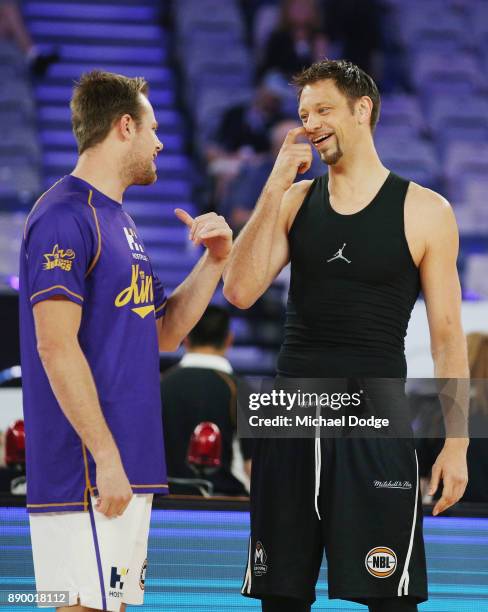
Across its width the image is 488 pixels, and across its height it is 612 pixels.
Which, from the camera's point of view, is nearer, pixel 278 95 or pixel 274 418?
pixel 274 418

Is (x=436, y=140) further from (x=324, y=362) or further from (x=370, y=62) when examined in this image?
(x=324, y=362)

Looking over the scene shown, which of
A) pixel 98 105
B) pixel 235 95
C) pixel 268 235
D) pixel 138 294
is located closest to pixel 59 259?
pixel 138 294

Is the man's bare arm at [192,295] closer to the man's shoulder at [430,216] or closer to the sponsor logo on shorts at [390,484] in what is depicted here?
the man's shoulder at [430,216]

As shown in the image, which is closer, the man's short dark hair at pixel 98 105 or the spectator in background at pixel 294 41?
the man's short dark hair at pixel 98 105

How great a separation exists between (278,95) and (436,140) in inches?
74.9

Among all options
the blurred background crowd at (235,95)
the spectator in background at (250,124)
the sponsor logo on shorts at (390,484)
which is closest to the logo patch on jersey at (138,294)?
the sponsor logo on shorts at (390,484)

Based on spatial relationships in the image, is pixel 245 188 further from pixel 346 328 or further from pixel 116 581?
pixel 116 581

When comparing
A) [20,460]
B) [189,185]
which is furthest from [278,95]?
[20,460]

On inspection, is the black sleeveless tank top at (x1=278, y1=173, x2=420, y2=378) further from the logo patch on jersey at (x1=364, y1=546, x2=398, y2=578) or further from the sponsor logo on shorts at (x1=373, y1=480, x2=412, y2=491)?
the logo patch on jersey at (x1=364, y1=546, x2=398, y2=578)

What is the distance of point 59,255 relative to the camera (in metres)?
2.48

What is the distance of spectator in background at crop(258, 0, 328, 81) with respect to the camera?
11102 mm

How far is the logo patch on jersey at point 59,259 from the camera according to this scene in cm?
247

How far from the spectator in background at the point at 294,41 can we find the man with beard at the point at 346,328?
8.10 meters

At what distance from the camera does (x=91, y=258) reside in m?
2.55
